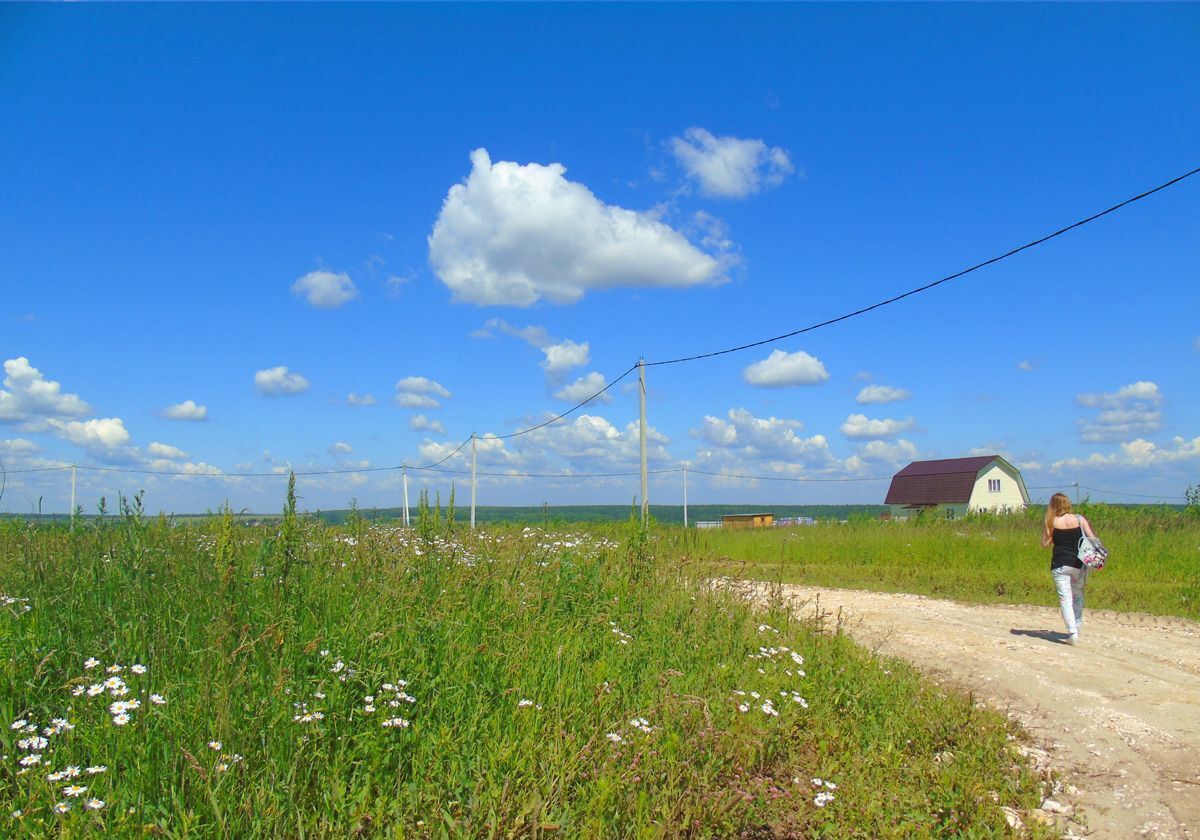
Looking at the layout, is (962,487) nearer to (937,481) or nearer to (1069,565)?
(937,481)

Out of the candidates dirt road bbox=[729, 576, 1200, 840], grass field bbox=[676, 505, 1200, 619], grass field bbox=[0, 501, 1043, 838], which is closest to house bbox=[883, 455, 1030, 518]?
grass field bbox=[676, 505, 1200, 619]

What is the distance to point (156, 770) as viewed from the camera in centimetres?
357

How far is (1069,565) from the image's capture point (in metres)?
10.1

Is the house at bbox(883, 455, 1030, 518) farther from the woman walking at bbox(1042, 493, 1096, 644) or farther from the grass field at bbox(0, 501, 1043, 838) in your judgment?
the grass field at bbox(0, 501, 1043, 838)

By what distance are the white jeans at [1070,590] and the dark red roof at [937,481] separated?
4552cm

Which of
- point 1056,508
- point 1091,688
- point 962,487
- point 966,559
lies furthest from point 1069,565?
point 962,487

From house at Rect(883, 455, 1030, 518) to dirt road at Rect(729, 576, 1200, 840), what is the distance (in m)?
42.3

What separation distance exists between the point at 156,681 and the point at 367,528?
4.84 metres

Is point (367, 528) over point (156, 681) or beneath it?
over

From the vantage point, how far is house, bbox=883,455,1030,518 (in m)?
52.4

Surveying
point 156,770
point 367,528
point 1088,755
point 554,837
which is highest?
point 367,528

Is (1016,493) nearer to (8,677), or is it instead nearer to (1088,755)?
(1088,755)

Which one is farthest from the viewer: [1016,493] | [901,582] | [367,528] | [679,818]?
[1016,493]

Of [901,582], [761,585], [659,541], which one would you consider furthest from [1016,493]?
[659,541]
